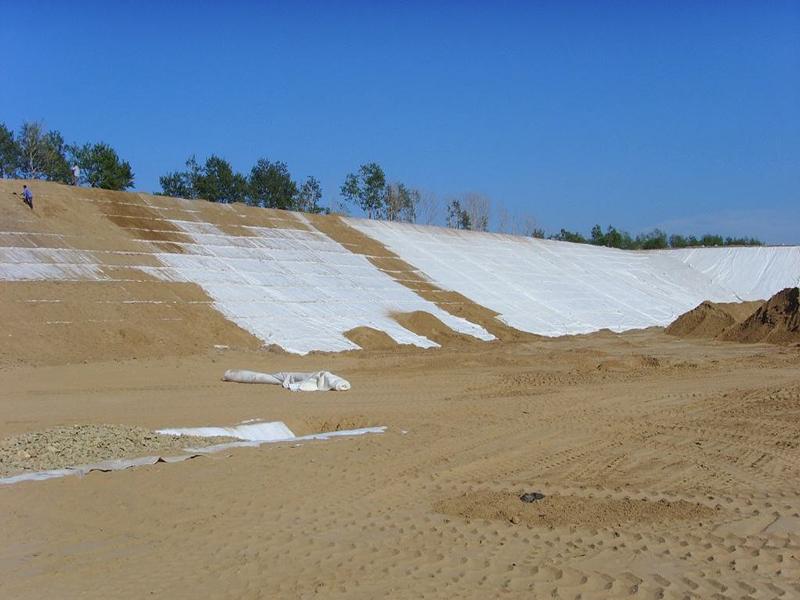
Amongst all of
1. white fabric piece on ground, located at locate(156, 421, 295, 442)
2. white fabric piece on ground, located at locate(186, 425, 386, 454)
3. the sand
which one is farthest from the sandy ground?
white fabric piece on ground, located at locate(156, 421, 295, 442)

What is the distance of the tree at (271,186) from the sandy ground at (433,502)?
44.0m

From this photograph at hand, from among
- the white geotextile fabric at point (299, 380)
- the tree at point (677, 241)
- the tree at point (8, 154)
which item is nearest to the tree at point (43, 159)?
the tree at point (8, 154)

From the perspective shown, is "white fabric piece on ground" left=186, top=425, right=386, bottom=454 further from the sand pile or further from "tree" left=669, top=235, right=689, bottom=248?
"tree" left=669, top=235, right=689, bottom=248

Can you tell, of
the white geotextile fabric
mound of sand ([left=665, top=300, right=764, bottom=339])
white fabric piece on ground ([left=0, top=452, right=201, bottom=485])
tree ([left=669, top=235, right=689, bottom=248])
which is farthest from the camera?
tree ([left=669, top=235, right=689, bottom=248])

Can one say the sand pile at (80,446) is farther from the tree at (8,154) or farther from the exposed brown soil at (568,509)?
the tree at (8,154)

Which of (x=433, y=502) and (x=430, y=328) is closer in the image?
(x=433, y=502)

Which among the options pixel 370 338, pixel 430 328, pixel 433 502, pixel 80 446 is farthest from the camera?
pixel 430 328

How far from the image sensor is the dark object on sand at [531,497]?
726 centimetres

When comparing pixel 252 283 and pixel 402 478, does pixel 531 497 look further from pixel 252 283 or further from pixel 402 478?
pixel 252 283

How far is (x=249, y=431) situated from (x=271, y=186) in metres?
48.1

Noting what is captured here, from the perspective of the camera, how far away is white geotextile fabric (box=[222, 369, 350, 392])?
15070 millimetres

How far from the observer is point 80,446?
29.1 feet

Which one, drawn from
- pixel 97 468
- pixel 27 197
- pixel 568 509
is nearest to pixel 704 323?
pixel 568 509

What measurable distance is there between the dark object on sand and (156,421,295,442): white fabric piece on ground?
4253 millimetres
